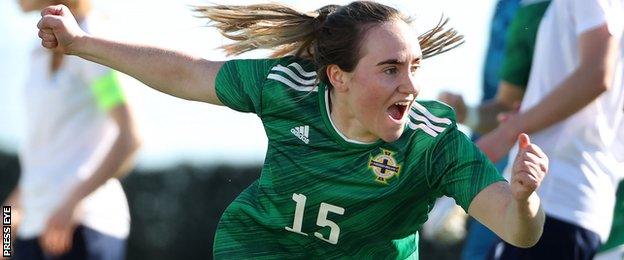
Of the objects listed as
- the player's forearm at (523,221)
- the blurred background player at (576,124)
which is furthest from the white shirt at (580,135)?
the player's forearm at (523,221)

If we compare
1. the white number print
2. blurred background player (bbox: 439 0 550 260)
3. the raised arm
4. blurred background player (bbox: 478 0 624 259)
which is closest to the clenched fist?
the raised arm

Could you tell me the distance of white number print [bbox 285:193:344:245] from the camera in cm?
539

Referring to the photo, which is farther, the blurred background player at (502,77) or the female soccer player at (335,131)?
the blurred background player at (502,77)

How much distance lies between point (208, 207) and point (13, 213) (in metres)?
5.86

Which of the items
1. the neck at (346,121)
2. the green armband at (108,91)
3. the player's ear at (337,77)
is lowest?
the green armband at (108,91)

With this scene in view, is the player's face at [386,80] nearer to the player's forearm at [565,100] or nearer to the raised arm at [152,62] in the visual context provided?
the raised arm at [152,62]

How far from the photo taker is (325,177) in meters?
5.41

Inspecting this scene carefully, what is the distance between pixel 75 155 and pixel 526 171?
314 centimetres

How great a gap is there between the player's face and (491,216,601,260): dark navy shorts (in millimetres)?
1235

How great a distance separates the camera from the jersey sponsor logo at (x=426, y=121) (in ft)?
17.4

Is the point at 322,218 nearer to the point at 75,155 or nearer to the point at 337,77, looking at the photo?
the point at 337,77

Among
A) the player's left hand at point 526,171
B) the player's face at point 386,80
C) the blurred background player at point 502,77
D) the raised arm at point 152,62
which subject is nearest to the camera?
the player's left hand at point 526,171

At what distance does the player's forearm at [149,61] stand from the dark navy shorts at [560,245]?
60.5 inches

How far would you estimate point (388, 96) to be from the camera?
5262mm
